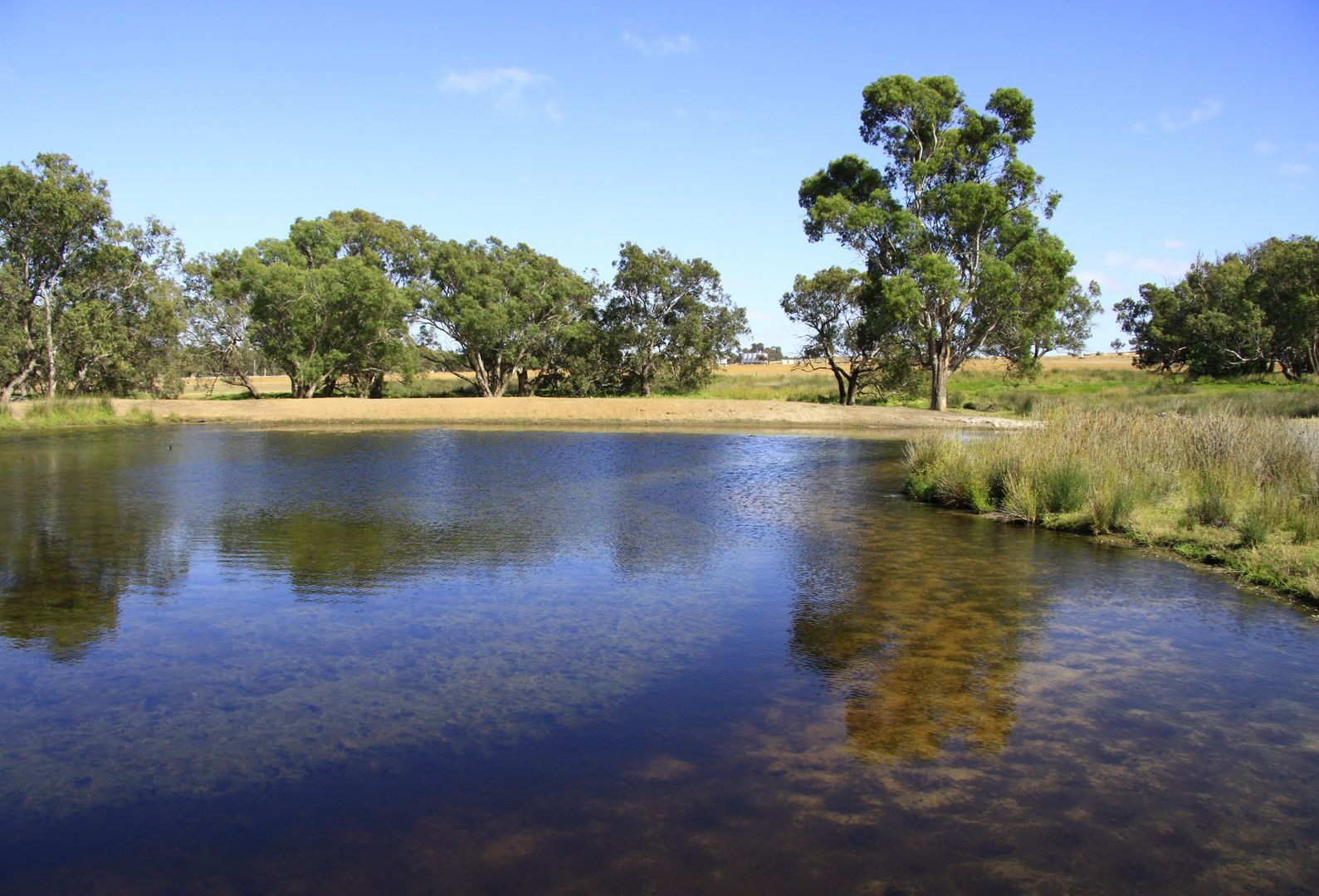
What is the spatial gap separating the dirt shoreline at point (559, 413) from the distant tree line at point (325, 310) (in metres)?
3.19

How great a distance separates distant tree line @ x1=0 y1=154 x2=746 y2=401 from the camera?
36.0 meters

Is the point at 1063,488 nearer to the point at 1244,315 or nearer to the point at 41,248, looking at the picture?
the point at 41,248

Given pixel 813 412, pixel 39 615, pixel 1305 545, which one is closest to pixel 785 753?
pixel 39 615

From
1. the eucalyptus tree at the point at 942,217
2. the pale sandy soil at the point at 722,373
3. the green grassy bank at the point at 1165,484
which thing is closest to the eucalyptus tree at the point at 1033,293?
the eucalyptus tree at the point at 942,217

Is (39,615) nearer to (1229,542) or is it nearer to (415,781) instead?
(415,781)

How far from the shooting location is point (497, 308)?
146ft

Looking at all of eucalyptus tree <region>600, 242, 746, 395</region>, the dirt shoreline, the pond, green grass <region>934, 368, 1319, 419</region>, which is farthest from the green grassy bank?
eucalyptus tree <region>600, 242, 746, 395</region>

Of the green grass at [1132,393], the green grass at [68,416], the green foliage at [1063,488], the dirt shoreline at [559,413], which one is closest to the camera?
the green foliage at [1063,488]

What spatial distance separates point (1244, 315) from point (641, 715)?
2094 inches

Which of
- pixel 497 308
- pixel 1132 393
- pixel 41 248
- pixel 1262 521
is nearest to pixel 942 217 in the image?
pixel 1132 393

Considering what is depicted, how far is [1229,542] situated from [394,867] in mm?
11126

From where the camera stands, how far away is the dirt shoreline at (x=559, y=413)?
3725 centimetres

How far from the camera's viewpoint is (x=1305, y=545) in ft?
34.8

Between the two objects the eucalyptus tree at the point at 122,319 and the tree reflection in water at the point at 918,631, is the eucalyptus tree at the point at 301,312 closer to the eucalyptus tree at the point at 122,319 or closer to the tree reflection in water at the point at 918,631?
the eucalyptus tree at the point at 122,319
